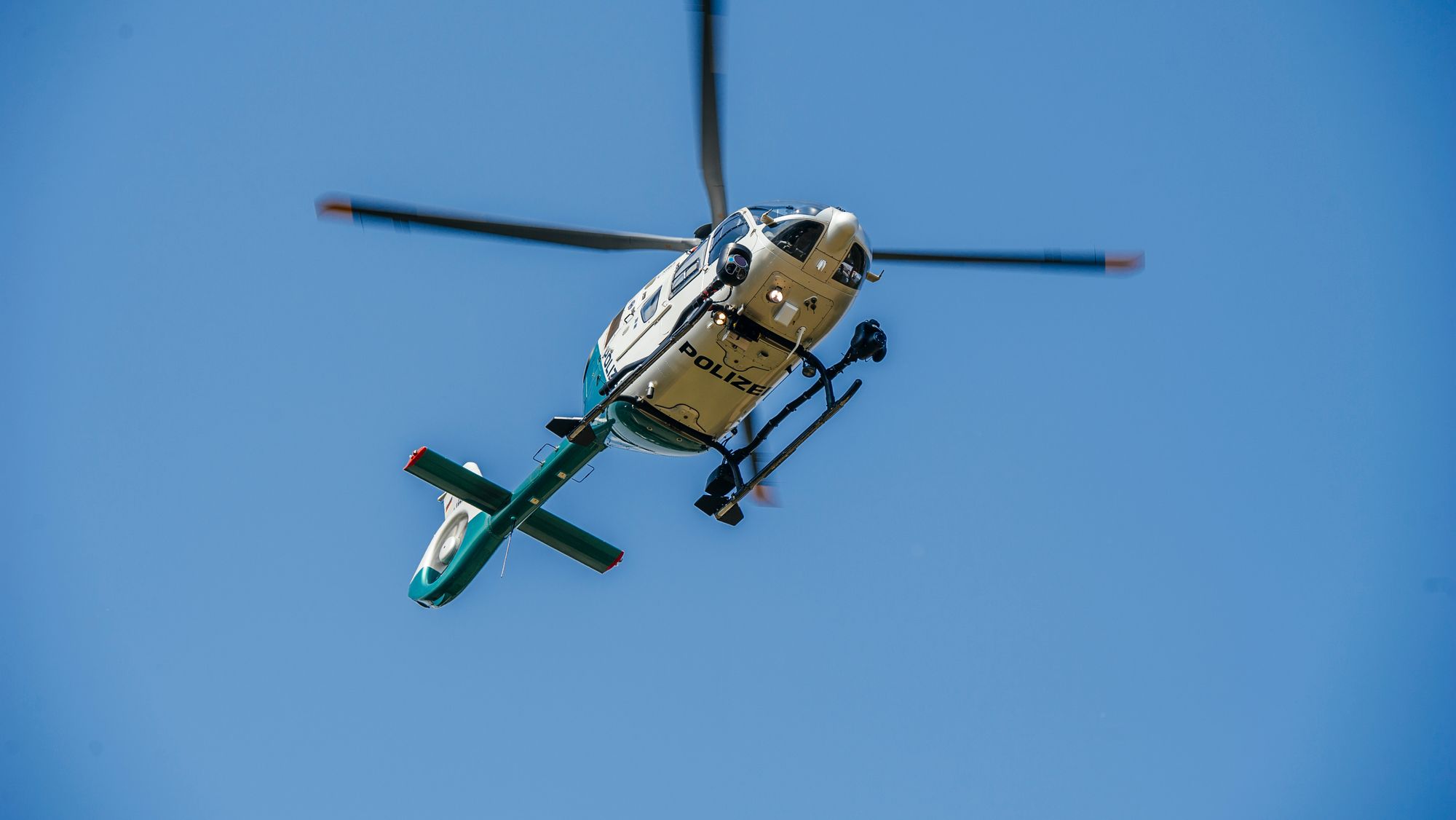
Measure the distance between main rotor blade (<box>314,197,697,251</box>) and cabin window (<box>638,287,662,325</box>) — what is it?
0.65 metres

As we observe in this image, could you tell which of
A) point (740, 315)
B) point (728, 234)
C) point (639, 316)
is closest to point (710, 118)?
point (728, 234)

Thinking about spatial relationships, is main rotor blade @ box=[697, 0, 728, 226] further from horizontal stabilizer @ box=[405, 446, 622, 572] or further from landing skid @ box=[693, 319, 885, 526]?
horizontal stabilizer @ box=[405, 446, 622, 572]

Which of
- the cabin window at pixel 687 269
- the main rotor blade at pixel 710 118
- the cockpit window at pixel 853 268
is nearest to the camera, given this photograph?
the main rotor blade at pixel 710 118

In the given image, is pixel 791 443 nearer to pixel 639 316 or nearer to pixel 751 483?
pixel 751 483

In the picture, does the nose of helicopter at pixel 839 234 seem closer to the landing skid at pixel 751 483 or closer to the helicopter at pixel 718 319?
the helicopter at pixel 718 319

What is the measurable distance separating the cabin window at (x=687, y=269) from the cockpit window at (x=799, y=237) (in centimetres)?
142

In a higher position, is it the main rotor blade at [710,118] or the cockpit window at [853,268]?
the main rotor blade at [710,118]

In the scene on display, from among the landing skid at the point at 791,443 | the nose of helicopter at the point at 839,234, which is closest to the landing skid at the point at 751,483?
the landing skid at the point at 791,443

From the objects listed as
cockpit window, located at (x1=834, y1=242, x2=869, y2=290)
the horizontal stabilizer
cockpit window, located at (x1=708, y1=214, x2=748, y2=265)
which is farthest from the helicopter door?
the horizontal stabilizer

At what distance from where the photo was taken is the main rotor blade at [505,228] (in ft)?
51.6

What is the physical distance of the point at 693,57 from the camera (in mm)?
14555

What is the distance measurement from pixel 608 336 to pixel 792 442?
3.56 metres

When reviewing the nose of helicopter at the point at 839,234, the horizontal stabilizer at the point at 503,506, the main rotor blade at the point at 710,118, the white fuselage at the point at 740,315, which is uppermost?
the main rotor blade at the point at 710,118

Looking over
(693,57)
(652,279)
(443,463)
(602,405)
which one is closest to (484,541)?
(443,463)
